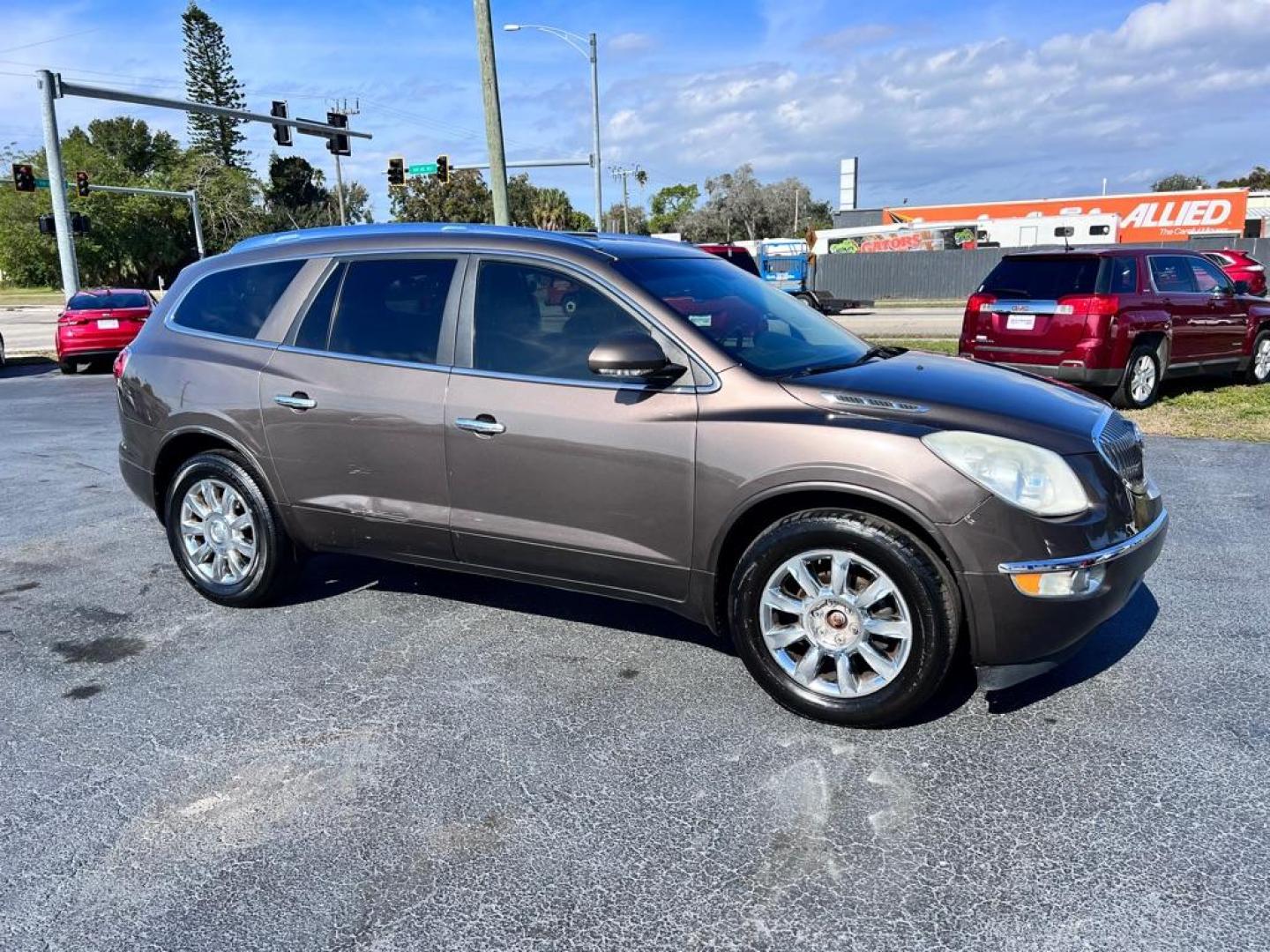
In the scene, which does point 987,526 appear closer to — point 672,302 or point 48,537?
point 672,302

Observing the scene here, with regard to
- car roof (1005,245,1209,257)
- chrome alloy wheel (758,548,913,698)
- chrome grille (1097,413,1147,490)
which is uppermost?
car roof (1005,245,1209,257)

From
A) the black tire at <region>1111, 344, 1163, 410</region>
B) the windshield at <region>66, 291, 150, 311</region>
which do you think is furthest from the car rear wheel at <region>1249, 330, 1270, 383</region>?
the windshield at <region>66, 291, 150, 311</region>

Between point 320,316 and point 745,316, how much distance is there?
6.52 ft

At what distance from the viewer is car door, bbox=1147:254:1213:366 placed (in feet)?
33.1

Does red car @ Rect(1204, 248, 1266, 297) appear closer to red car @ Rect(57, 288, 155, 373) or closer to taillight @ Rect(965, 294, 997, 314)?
taillight @ Rect(965, 294, 997, 314)

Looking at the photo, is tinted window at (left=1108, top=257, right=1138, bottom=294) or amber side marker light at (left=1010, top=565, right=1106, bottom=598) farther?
tinted window at (left=1108, top=257, right=1138, bottom=294)

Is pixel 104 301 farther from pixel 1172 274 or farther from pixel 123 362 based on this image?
pixel 1172 274

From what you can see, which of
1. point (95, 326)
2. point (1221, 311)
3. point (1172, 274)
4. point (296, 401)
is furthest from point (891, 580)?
point (95, 326)

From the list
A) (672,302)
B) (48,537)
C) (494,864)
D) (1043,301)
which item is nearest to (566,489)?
(672,302)

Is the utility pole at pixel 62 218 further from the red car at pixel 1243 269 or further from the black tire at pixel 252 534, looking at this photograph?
the red car at pixel 1243 269

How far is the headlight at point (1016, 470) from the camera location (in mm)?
3221

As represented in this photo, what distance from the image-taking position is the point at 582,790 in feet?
10.3

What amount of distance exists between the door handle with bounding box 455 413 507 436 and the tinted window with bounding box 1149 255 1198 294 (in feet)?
28.7

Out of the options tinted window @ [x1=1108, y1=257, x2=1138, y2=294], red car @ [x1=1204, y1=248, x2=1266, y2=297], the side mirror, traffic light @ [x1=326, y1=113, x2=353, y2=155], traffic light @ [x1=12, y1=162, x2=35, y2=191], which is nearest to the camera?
the side mirror
